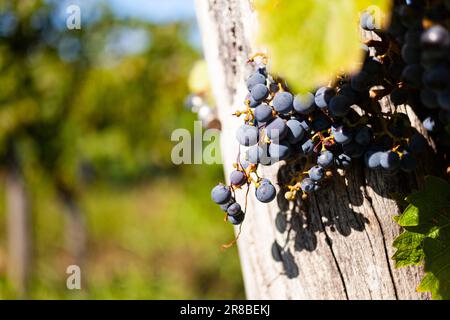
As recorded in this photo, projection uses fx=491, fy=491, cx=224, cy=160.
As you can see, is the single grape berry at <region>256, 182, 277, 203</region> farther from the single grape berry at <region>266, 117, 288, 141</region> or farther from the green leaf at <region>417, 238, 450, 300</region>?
the green leaf at <region>417, 238, 450, 300</region>

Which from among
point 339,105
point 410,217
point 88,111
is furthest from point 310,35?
point 88,111

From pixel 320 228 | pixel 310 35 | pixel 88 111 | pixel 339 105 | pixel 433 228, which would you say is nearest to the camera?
pixel 310 35

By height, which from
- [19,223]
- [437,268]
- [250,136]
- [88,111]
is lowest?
[437,268]

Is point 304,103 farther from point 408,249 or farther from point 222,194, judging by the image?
point 408,249

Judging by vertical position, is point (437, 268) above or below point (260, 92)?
below

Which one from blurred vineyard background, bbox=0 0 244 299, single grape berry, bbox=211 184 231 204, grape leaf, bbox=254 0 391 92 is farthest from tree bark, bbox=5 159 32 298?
grape leaf, bbox=254 0 391 92
